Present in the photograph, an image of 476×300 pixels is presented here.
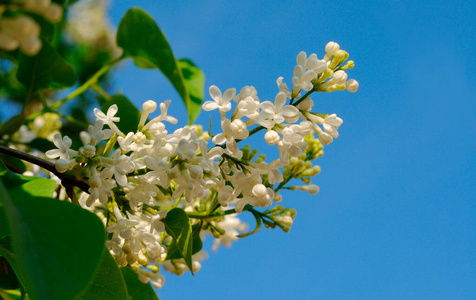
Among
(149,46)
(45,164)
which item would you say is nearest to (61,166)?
(45,164)

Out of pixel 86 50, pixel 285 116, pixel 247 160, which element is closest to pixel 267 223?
pixel 247 160

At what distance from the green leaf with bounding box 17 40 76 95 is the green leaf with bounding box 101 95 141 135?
32 cm

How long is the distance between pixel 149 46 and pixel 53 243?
3.34 feet

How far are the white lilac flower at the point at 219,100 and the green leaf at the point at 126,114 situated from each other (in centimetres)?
38

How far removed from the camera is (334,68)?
1.05 metres

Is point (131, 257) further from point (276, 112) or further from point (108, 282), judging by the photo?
point (276, 112)

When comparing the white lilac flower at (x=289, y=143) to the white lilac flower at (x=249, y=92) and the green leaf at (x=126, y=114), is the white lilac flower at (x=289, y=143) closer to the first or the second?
the white lilac flower at (x=249, y=92)

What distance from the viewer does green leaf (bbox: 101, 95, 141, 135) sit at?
1.31 metres

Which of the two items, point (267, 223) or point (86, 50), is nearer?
point (267, 223)

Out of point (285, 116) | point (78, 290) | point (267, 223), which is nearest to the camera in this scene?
point (78, 290)

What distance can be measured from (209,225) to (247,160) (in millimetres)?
278

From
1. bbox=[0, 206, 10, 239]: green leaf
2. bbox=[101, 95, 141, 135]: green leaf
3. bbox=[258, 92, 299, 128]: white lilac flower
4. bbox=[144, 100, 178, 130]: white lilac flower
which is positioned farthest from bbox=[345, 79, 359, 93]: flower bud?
bbox=[0, 206, 10, 239]: green leaf

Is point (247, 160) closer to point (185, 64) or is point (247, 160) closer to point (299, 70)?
point (299, 70)

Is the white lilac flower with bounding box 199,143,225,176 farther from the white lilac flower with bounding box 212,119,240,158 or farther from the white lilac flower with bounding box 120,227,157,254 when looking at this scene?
the white lilac flower with bounding box 120,227,157,254
